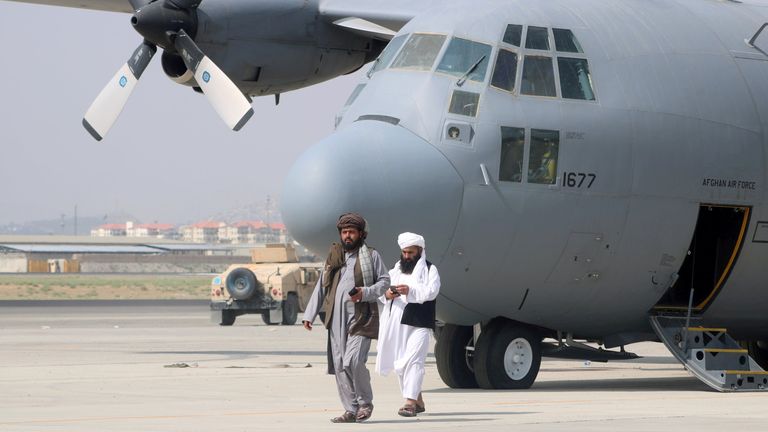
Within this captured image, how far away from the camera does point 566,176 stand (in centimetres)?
1586

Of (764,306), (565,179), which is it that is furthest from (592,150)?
(764,306)

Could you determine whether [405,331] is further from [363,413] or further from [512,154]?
[512,154]

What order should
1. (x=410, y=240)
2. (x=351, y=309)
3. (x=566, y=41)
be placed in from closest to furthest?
(x=351, y=309) → (x=410, y=240) → (x=566, y=41)

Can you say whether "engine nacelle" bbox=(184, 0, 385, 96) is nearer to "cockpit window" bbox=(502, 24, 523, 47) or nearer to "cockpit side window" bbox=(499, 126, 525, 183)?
"cockpit window" bbox=(502, 24, 523, 47)

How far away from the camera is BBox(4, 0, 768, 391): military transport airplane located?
15289 millimetres

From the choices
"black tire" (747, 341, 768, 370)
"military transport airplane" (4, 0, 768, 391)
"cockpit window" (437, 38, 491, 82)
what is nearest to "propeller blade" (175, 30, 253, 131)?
"military transport airplane" (4, 0, 768, 391)

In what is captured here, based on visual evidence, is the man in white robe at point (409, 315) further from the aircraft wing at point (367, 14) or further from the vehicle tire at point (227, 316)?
the vehicle tire at point (227, 316)

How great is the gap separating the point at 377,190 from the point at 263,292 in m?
23.1

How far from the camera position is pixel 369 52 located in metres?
21.8

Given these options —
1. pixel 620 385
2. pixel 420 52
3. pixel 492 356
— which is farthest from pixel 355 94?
pixel 620 385

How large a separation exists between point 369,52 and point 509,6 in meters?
5.64

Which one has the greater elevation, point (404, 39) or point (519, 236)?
point (404, 39)

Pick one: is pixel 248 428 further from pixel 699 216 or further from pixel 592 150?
pixel 699 216

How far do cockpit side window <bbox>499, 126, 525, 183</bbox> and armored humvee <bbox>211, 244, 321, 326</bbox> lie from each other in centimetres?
2209
